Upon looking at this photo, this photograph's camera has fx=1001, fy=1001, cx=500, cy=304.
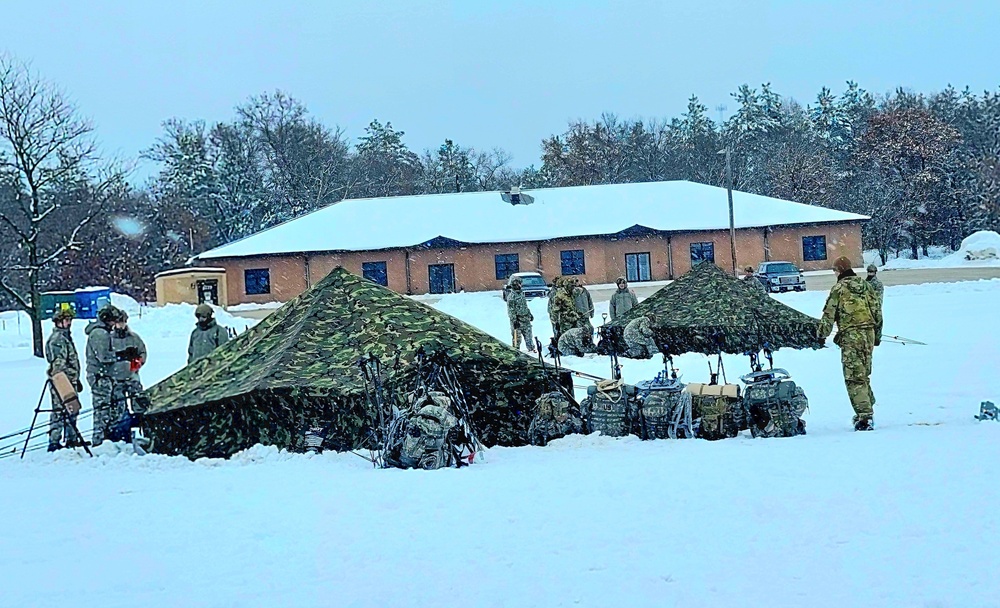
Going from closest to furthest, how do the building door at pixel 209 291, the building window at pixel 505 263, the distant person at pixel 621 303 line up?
the distant person at pixel 621 303 → the building door at pixel 209 291 → the building window at pixel 505 263

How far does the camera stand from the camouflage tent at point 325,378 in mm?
9281

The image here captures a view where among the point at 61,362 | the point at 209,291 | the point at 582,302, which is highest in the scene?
the point at 209,291

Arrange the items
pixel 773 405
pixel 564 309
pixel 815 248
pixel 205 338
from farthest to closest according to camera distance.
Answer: pixel 815 248
pixel 564 309
pixel 205 338
pixel 773 405

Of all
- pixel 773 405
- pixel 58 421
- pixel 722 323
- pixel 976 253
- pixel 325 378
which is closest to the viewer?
pixel 773 405

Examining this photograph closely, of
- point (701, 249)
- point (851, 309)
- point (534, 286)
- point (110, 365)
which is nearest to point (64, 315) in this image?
point (110, 365)

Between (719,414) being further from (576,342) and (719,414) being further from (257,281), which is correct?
(257,281)

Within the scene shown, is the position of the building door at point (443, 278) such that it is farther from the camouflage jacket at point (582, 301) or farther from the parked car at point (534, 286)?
the camouflage jacket at point (582, 301)

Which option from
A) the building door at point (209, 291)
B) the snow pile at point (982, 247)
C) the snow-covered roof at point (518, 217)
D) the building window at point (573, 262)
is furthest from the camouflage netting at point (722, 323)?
the snow pile at point (982, 247)

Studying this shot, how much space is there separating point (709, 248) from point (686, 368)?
2869cm

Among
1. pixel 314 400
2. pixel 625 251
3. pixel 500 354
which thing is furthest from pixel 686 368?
pixel 625 251

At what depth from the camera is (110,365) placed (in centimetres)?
1006

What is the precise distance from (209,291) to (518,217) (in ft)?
47.2

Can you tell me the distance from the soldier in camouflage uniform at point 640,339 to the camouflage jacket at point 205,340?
730 centimetres

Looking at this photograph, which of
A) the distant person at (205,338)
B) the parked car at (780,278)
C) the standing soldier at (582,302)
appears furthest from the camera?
the parked car at (780,278)
